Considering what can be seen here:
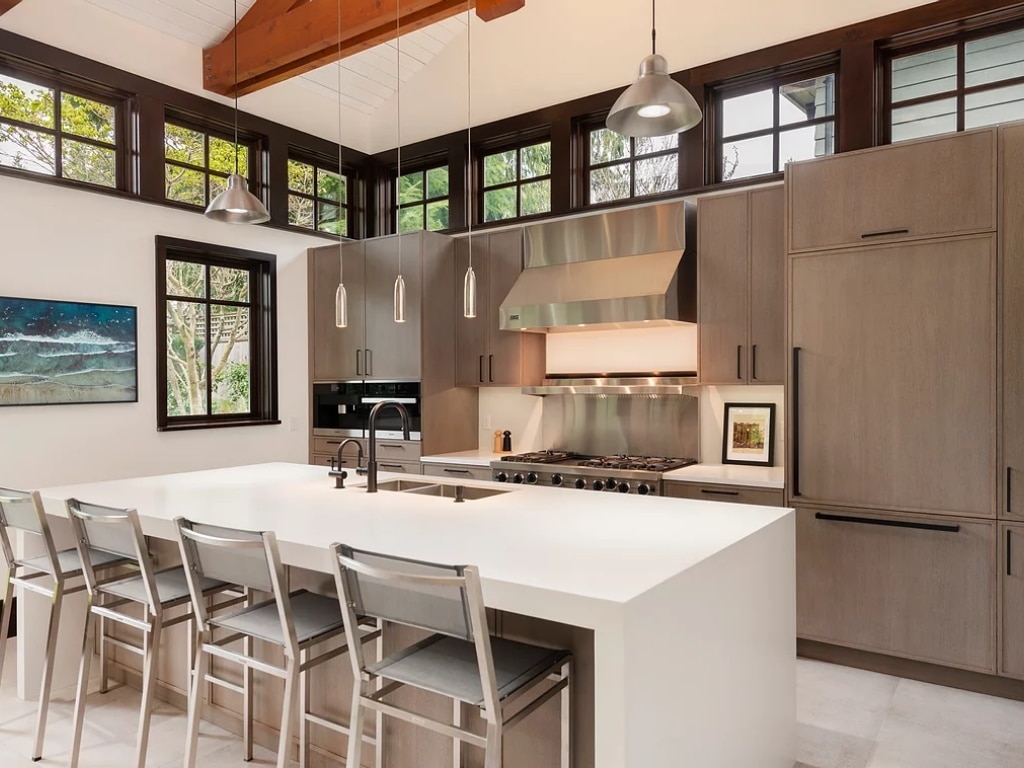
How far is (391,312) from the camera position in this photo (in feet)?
17.3

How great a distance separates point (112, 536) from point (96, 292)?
2.41 m

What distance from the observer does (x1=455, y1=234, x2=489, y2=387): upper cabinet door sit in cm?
513

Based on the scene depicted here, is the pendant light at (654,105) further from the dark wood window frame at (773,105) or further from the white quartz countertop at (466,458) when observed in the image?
the white quartz countertop at (466,458)

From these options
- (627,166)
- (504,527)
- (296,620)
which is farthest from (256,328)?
(504,527)

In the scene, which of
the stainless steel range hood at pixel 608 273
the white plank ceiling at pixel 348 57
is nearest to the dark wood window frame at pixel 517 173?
the stainless steel range hood at pixel 608 273

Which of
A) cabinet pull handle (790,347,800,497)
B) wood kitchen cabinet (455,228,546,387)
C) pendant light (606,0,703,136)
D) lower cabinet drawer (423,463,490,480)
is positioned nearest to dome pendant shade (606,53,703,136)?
pendant light (606,0,703,136)

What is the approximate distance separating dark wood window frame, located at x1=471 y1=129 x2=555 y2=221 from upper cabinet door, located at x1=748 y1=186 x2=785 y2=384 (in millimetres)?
1645

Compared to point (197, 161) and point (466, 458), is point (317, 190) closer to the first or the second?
point (197, 161)

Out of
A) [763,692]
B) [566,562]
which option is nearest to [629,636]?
[566,562]

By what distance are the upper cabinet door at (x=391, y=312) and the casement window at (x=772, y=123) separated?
84.8 inches

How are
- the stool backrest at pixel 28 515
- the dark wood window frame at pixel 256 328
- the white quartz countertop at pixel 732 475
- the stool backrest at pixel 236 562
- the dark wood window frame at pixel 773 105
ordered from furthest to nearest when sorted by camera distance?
the dark wood window frame at pixel 256 328 → the dark wood window frame at pixel 773 105 → the white quartz countertop at pixel 732 475 → the stool backrest at pixel 28 515 → the stool backrest at pixel 236 562

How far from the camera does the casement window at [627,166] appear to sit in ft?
15.4

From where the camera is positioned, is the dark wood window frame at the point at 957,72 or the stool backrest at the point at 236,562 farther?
Answer: the dark wood window frame at the point at 957,72

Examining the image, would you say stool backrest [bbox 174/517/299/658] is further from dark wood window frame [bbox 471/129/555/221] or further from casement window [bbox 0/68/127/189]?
dark wood window frame [bbox 471/129/555/221]
